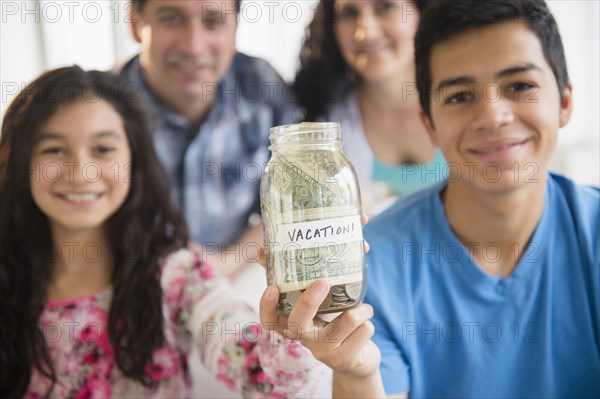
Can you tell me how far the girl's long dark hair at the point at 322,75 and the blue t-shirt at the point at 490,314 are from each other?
0.72 metres

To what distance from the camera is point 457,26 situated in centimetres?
99

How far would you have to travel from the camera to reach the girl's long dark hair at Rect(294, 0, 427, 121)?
1671 millimetres

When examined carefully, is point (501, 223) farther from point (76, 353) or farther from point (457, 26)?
point (76, 353)

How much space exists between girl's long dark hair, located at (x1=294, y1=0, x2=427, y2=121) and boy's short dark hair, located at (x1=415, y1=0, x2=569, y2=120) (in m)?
0.65

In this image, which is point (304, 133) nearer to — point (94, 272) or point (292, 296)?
point (292, 296)

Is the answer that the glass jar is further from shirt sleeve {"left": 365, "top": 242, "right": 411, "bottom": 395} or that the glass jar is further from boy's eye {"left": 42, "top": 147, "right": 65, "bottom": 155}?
boy's eye {"left": 42, "top": 147, "right": 65, "bottom": 155}

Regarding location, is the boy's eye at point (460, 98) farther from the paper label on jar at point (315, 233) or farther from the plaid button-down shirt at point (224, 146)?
the plaid button-down shirt at point (224, 146)

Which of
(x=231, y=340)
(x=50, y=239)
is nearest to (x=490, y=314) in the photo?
(x=231, y=340)

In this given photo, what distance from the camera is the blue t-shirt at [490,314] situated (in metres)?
0.96

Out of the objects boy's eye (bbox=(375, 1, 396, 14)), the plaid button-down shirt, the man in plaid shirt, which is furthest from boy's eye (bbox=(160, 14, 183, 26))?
boy's eye (bbox=(375, 1, 396, 14))

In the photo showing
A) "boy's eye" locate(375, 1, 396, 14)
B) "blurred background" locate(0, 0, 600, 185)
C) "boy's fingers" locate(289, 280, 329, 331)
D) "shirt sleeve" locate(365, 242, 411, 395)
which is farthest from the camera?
"blurred background" locate(0, 0, 600, 185)

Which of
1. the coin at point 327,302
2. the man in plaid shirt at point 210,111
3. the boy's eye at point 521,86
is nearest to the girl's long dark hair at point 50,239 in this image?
the man in plaid shirt at point 210,111

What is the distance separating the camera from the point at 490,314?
3.24 ft

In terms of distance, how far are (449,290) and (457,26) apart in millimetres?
417
